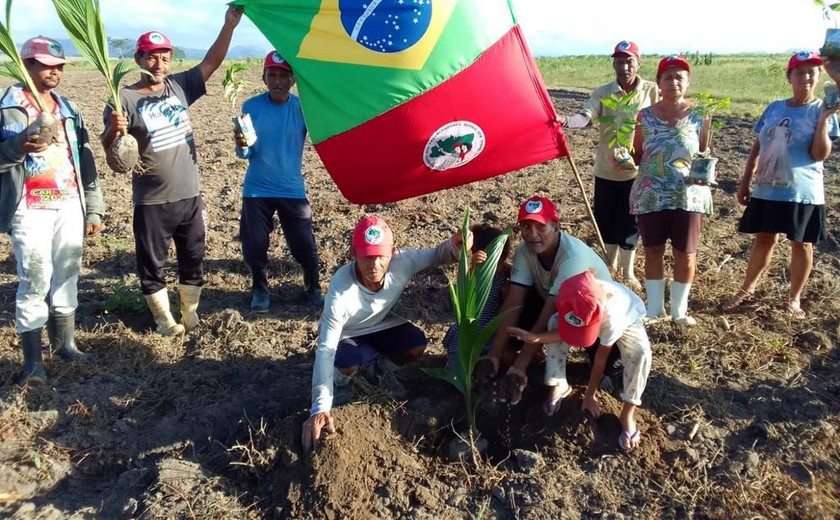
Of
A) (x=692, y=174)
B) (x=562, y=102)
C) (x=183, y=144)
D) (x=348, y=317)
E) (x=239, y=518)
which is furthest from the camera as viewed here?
(x=562, y=102)

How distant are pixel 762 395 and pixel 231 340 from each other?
3.11 metres

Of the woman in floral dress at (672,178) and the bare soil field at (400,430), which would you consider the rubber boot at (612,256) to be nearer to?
the bare soil field at (400,430)

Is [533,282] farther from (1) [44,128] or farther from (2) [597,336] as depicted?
(1) [44,128]

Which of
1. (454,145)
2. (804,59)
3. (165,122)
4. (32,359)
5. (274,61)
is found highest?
(274,61)

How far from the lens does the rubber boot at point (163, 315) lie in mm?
4242

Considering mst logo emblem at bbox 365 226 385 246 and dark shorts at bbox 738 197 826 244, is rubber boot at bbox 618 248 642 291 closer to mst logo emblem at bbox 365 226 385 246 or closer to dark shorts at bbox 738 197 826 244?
dark shorts at bbox 738 197 826 244

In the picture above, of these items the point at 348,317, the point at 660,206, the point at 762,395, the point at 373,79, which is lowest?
the point at 762,395

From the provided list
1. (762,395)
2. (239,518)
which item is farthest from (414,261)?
(762,395)

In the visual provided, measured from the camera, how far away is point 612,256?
4840 millimetres

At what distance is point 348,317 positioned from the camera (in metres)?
3.22

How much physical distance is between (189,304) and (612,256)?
302 cm

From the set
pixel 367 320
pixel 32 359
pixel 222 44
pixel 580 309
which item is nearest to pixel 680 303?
pixel 580 309

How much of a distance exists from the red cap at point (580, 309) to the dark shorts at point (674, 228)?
1.40 metres

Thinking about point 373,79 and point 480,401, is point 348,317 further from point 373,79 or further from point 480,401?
point 373,79
